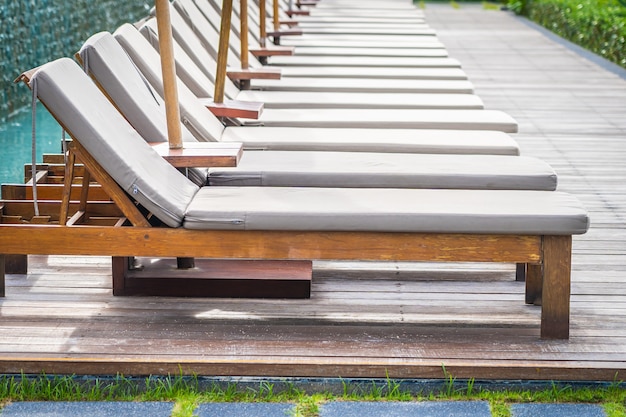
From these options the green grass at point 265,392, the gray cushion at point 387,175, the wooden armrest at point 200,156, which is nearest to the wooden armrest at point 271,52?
the gray cushion at point 387,175

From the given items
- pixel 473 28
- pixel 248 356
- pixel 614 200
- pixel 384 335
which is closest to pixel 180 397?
pixel 248 356

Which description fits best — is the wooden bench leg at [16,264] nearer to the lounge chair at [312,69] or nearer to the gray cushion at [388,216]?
the gray cushion at [388,216]

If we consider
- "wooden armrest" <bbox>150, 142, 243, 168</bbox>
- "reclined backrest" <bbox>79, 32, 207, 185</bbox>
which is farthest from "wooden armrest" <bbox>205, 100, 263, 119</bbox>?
"wooden armrest" <bbox>150, 142, 243, 168</bbox>

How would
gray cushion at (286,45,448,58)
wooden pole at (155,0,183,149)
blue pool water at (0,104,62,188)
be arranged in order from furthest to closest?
1. gray cushion at (286,45,448,58)
2. blue pool water at (0,104,62,188)
3. wooden pole at (155,0,183,149)

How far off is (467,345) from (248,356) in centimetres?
71

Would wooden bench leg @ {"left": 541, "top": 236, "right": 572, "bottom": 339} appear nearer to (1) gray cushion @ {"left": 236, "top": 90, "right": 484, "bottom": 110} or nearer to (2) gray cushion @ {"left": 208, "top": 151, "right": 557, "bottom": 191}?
(2) gray cushion @ {"left": 208, "top": 151, "right": 557, "bottom": 191}

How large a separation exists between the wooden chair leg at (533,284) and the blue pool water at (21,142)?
3.36m

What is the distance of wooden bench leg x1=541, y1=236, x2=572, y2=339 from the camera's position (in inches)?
132

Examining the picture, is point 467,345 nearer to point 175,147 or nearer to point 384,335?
point 384,335

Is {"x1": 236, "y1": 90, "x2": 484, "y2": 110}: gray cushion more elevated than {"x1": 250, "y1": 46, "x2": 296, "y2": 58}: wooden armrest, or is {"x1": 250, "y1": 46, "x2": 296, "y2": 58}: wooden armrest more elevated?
{"x1": 250, "y1": 46, "x2": 296, "y2": 58}: wooden armrest

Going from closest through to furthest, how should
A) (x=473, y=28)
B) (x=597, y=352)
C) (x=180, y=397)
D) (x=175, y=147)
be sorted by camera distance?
1. (x=180, y=397)
2. (x=597, y=352)
3. (x=175, y=147)
4. (x=473, y=28)

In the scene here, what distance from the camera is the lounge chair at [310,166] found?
3.79m

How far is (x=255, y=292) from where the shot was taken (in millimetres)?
3781

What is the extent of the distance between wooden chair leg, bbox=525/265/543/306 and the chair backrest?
155 centimetres
